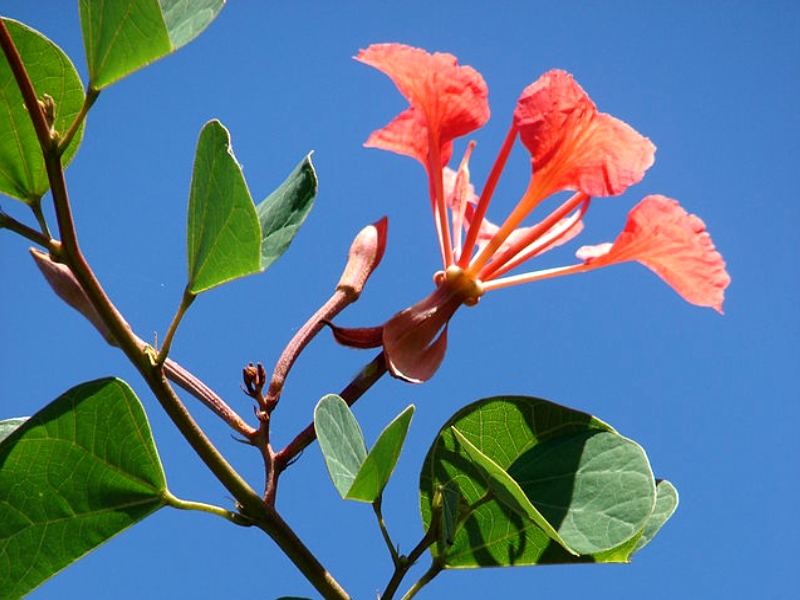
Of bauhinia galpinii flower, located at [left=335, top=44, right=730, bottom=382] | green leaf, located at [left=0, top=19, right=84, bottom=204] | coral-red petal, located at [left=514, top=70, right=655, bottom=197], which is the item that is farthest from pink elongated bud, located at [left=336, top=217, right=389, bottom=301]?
green leaf, located at [left=0, top=19, right=84, bottom=204]

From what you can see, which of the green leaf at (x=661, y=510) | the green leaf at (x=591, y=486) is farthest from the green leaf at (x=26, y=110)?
the green leaf at (x=661, y=510)

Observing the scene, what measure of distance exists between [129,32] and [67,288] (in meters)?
0.25

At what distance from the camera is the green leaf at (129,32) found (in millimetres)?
696

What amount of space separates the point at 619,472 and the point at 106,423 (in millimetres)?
432

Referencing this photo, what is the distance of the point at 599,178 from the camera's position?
0.98 meters

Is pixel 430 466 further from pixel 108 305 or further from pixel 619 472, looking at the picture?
pixel 108 305

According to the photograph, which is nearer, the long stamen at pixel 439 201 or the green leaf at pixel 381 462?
the green leaf at pixel 381 462

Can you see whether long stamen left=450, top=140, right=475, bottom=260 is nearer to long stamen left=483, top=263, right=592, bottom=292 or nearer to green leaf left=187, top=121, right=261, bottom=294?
long stamen left=483, top=263, right=592, bottom=292

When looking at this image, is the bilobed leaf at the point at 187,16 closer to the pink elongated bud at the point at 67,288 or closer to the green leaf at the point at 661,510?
the pink elongated bud at the point at 67,288

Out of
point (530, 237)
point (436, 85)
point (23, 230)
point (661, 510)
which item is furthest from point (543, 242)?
point (23, 230)

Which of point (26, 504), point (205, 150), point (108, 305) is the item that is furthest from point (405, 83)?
point (26, 504)

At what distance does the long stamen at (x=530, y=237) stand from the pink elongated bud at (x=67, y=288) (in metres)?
0.40

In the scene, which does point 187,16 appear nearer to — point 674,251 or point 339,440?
point 339,440

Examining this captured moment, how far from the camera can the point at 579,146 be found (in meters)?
0.98
